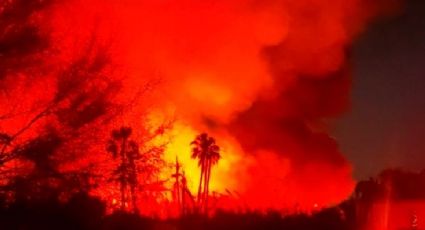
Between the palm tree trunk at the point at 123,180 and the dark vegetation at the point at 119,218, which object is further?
the palm tree trunk at the point at 123,180

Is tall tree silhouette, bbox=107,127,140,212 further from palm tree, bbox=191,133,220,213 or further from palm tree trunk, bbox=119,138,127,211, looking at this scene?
palm tree, bbox=191,133,220,213

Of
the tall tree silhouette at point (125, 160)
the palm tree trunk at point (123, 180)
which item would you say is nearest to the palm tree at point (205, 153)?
the tall tree silhouette at point (125, 160)

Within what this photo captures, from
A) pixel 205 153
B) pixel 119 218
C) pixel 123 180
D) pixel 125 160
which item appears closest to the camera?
pixel 123 180

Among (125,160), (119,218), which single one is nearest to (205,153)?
(119,218)

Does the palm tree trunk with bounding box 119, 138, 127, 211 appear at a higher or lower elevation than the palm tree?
lower

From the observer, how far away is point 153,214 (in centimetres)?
1769

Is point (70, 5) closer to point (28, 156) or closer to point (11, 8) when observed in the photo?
point (11, 8)

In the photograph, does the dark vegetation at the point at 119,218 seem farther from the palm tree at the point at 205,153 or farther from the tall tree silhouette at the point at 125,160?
the palm tree at the point at 205,153

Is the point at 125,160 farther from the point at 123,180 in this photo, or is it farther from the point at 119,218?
the point at 119,218

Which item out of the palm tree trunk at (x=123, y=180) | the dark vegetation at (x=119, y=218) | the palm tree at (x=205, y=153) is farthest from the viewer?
the palm tree at (x=205, y=153)

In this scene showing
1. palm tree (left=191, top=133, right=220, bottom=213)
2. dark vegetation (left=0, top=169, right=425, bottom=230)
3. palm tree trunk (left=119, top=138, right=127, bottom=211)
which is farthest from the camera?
palm tree (left=191, top=133, right=220, bottom=213)

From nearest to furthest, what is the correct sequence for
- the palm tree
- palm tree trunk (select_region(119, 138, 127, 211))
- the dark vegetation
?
the dark vegetation, palm tree trunk (select_region(119, 138, 127, 211)), the palm tree

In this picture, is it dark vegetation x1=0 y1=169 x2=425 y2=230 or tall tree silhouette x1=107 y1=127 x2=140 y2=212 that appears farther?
tall tree silhouette x1=107 y1=127 x2=140 y2=212

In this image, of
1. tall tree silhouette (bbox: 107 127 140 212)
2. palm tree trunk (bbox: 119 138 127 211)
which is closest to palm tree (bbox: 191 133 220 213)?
tall tree silhouette (bbox: 107 127 140 212)
